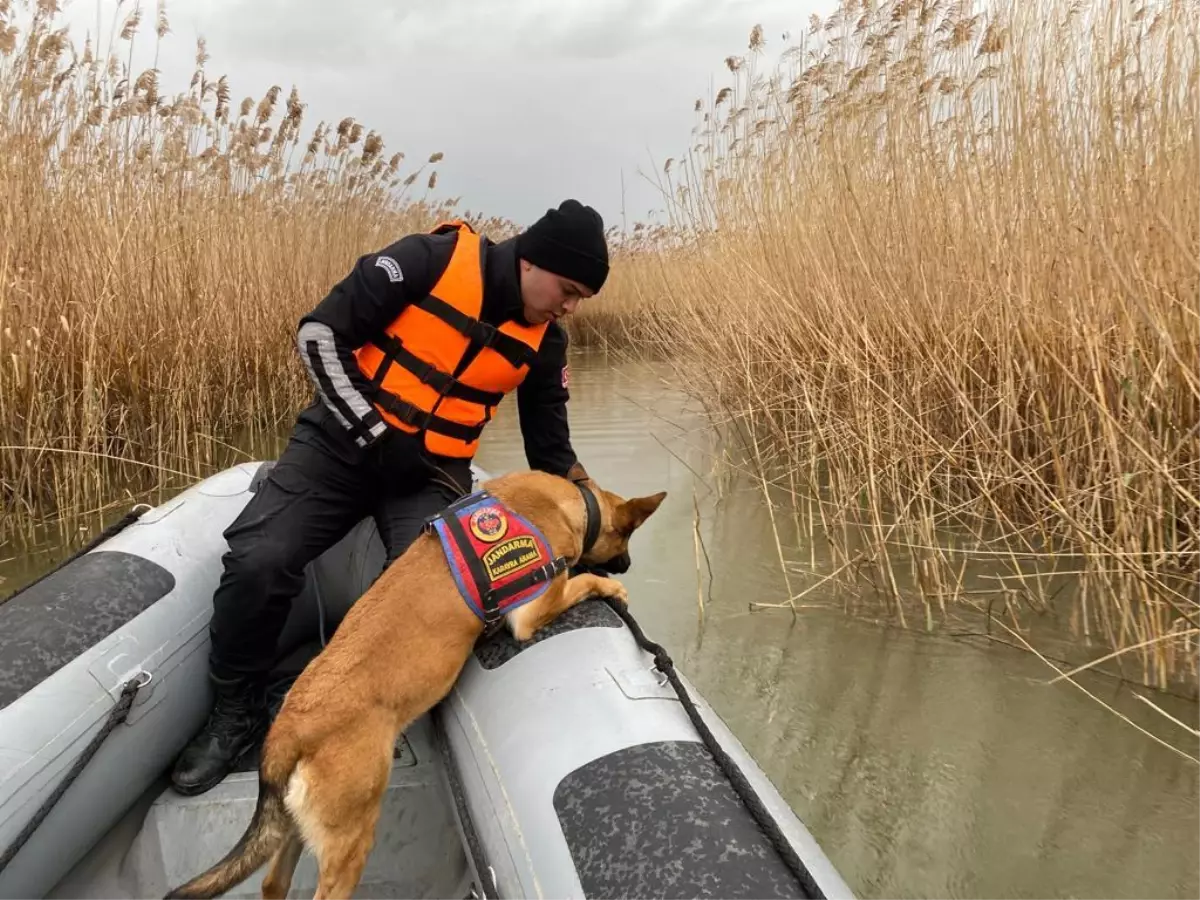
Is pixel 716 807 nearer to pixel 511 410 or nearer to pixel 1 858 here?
pixel 1 858

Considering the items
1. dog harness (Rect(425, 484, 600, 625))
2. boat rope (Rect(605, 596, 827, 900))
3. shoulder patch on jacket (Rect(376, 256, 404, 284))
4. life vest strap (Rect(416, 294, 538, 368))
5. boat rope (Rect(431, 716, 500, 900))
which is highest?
shoulder patch on jacket (Rect(376, 256, 404, 284))

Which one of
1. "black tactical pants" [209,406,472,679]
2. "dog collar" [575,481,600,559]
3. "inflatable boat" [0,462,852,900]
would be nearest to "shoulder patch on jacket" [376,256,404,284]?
"black tactical pants" [209,406,472,679]

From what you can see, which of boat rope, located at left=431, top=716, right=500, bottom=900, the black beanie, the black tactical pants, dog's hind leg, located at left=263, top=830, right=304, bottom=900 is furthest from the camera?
the black beanie

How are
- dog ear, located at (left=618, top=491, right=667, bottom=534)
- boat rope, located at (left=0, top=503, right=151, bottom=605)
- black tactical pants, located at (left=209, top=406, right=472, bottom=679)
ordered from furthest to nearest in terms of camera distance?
1. dog ear, located at (left=618, top=491, right=667, bottom=534)
2. boat rope, located at (left=0, top=503, right=151, bottom=605)
3. black tactical pants, located at (left=209, top=406, right=472, bottom=679)

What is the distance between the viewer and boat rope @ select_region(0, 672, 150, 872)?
1.41 m

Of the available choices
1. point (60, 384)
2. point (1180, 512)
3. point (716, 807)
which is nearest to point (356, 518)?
point (716, 807)

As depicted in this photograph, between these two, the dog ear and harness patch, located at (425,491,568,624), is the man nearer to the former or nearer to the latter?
harness patch, located at (425,491,568,624)

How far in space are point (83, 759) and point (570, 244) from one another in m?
1.71

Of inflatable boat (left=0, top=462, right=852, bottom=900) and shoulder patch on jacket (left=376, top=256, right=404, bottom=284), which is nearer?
inflatable boat (left=0, top=462, right=852, bottom=900)

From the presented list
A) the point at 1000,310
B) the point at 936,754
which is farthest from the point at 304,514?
the point at 1000,310

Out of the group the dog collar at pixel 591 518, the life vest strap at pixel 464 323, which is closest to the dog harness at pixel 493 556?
the dog collar at pixel 591 518

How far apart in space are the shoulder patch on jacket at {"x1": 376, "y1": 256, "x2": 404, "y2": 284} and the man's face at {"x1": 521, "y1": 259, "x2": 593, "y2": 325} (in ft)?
1.16

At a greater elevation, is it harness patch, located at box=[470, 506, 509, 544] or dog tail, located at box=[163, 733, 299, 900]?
harness patch, located at box=[470, 506, 509, 544]

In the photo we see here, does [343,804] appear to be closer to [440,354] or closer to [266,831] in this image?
Result: [266,831]
